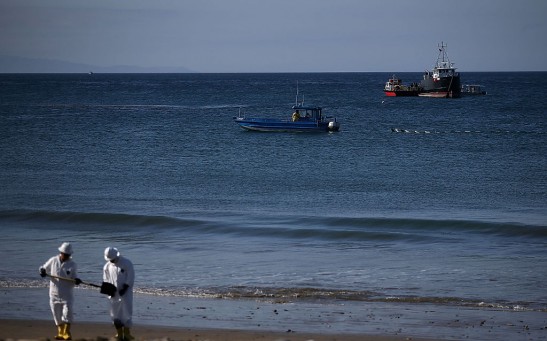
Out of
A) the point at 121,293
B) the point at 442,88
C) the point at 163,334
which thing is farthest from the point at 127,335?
the point at 442,88

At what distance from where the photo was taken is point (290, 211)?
30.5 metres

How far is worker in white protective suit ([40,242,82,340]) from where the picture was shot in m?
13.1

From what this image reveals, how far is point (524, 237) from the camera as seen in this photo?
25.6 m

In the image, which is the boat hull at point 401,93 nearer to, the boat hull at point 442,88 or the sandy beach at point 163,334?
the boat hull at point 442,88

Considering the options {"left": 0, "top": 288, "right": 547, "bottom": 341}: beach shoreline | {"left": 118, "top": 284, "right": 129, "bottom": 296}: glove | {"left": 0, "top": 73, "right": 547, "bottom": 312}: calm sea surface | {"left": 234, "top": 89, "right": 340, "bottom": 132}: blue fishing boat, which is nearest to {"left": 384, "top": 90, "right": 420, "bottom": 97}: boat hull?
{"left": 0, "top": 73, "right": 547, "bottom": 312}: calm sea surface

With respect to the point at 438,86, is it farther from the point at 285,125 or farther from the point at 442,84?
the point at 285,125

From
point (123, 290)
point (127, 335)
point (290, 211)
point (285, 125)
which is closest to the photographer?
point (123, 290)

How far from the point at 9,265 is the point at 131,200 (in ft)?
41.6

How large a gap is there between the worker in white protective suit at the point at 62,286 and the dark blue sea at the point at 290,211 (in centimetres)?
451

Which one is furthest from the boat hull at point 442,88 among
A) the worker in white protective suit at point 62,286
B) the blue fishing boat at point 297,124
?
the worker in white protective suit at point 62,286

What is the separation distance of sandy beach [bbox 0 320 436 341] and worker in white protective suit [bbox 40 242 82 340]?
0.39 m

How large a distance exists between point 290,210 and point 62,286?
17929mm

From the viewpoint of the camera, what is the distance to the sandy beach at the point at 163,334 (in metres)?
13.6

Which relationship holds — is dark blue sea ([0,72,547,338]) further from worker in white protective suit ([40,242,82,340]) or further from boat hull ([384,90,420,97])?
boat hull ([384,90,420,97])
